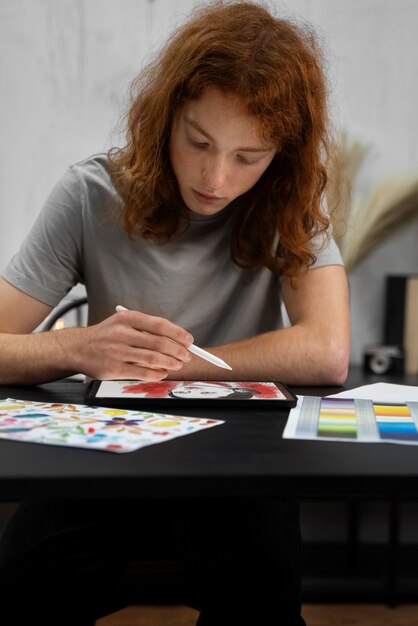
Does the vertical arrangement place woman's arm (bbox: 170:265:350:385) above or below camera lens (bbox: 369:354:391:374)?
above

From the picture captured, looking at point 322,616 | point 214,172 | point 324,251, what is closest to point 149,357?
point 214,172

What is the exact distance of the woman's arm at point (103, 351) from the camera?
1.07 meters

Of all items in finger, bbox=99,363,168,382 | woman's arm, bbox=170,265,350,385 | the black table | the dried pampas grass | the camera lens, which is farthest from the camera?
the dried pampas grass

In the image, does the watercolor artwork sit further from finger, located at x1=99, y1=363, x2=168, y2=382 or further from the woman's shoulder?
the woman's shoulder

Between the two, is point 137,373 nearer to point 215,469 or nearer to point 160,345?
point 160,345

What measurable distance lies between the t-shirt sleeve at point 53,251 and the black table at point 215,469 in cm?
65

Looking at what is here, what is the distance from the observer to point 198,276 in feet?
4.90

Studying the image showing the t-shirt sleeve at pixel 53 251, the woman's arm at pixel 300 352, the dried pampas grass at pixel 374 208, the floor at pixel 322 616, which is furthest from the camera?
the dried pampas grass at pixel 374 208

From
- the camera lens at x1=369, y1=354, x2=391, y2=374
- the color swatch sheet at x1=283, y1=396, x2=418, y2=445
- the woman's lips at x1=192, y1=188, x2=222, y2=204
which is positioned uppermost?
the woman's lips at x1=192, y1=188, x2=222, y2=204

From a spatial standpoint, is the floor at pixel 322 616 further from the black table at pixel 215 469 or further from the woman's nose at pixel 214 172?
the black table at pixel 215 469

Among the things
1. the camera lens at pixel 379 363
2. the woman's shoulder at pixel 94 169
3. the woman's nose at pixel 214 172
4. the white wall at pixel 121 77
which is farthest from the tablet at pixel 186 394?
Result: the white wall at pixel 121 77

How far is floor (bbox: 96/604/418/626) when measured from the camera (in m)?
2.07

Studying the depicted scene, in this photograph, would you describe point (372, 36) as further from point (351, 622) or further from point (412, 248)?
point (351, 622)

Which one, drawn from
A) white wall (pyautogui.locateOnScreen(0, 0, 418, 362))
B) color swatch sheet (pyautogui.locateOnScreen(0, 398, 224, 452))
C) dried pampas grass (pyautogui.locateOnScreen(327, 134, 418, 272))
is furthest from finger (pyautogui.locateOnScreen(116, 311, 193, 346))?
white wall (pyautogui.locateOnScreen(0, 0, 418, 362))
